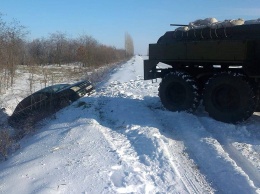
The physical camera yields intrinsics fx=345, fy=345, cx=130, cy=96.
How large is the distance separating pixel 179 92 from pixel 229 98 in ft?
4.89

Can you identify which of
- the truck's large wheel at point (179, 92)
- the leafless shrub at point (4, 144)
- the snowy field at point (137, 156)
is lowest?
the leafless shrub at point (4, 144)

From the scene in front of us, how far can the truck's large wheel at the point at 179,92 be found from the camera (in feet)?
26.1

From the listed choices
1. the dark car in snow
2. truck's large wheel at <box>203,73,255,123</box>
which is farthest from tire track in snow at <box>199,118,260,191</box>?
the dark car in snow

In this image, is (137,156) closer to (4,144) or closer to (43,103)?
(4,144)

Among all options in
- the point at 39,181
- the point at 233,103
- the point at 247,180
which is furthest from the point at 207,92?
the point at 39,181

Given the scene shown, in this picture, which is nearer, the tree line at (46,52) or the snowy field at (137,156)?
the snowy field at (137,156)

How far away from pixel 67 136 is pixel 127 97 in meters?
3.85

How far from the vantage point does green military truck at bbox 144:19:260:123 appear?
683 cm

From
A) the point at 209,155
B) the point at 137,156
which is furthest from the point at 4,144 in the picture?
the point at 209,155

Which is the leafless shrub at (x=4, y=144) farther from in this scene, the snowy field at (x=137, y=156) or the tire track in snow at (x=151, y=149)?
the tire track in snow at (x=151, y=149)

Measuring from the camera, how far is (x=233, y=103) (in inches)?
285

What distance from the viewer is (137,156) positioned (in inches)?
215

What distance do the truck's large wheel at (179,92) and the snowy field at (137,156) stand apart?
0.93 feet

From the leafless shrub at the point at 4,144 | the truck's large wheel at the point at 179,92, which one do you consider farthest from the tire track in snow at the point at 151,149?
the leafless shrub at the point at 4,144
